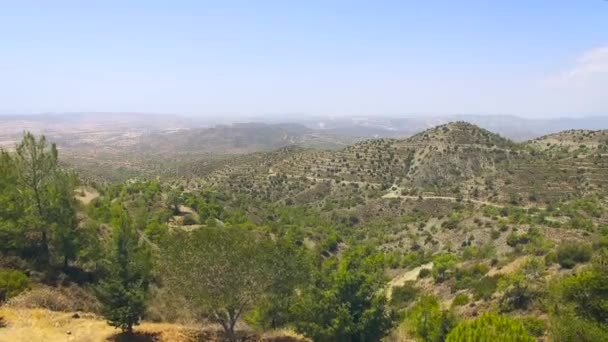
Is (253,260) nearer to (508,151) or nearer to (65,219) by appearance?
(65,219)

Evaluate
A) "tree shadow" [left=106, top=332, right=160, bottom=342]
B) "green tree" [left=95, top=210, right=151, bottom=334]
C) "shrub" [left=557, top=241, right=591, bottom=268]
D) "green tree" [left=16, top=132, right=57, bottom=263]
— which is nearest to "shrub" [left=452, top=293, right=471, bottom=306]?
"shrub" [left=557, top=241, right=591, bottom=268]

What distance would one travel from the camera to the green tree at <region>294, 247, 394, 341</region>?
74.9 feet

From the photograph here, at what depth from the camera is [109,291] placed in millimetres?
22516

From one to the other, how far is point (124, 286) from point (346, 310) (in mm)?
11378

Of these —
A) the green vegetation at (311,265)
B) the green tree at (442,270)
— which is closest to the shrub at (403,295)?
the green vegetation at (311,265)

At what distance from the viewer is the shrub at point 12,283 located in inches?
988

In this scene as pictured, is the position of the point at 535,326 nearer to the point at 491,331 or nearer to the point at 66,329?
the point at 491,331

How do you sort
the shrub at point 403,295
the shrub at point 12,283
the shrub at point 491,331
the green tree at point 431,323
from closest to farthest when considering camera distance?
the shrub at point 491,331 → the green tree at point 431,323 → the shrub at point 12,283 → the shrub at point 403,295

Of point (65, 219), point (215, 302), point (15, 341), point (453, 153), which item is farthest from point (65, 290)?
point (453, 153)

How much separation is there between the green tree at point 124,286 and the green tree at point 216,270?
6.61 ft

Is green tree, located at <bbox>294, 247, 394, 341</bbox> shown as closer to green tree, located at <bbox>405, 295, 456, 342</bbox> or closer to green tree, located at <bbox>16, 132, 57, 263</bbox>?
green tree, located at <bbox>405, 295, 456, 342</bbox>

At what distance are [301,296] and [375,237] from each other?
4939 cm

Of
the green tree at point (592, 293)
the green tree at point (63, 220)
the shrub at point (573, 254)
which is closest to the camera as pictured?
the green tree at point (592, 293)

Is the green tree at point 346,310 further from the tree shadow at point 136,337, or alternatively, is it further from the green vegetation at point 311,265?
the tree shadow at point 136,337
